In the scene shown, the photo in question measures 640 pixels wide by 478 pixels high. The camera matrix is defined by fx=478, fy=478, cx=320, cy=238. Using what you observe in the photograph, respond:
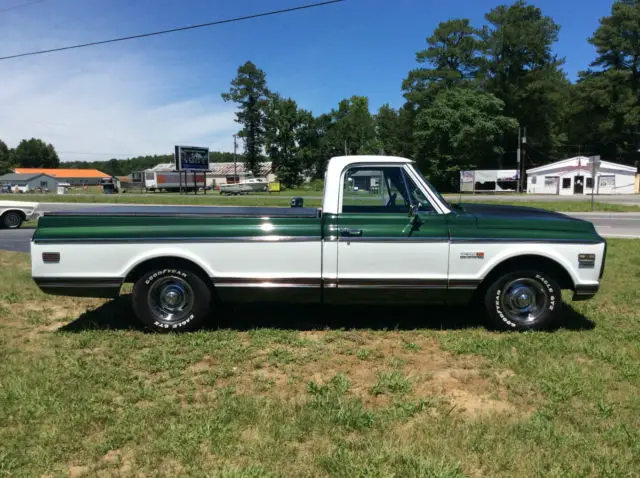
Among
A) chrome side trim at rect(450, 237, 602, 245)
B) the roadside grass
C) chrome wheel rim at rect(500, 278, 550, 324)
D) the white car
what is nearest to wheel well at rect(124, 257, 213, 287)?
the roadside grass

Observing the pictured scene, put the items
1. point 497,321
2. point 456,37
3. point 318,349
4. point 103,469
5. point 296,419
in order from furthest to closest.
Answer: point 456,37 < point 497,321 < point 318,349 < point 296,419 < point 103,469

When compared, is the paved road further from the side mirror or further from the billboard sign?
the billboard sign

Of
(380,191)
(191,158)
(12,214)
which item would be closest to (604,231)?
(380,191)

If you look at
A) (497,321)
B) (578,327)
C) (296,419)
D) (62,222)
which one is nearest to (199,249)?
(62,222)

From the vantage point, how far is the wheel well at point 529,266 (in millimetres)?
4949

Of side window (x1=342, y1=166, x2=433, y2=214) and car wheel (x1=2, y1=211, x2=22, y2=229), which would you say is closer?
side window (x1=342, y1=166, x2=433, y2=214)

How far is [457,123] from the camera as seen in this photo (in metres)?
57.5

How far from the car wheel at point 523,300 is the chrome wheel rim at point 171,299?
315 centimetres

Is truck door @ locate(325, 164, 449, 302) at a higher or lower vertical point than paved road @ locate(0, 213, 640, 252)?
higher

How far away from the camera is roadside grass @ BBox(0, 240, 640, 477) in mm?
2850

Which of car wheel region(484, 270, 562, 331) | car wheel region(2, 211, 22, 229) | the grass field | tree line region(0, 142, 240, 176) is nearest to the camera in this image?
car wheel region(484, 270, 562, 331)

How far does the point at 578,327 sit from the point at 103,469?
489cm

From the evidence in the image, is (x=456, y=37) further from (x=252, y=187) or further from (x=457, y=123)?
(x=252, y=187)

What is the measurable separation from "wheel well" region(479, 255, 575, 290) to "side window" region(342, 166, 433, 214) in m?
0.94
